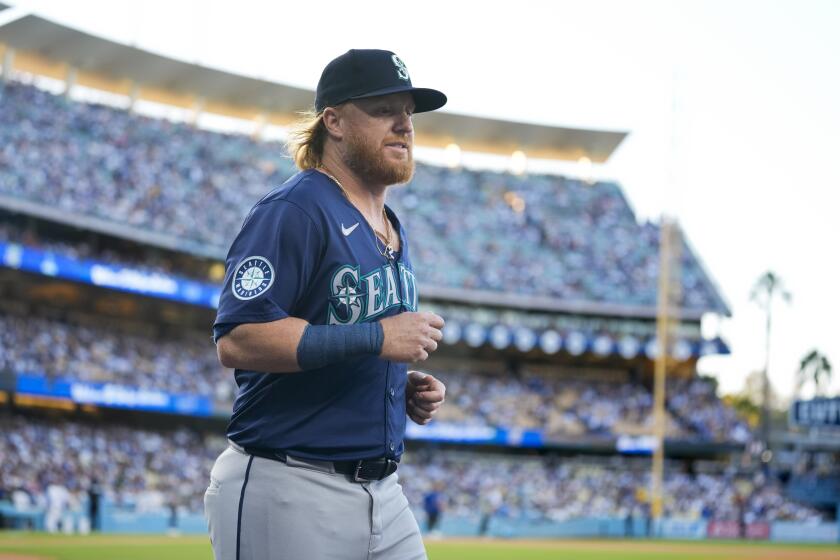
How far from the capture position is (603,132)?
5175 cm

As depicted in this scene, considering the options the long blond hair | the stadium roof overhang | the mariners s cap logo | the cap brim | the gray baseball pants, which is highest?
the stadium roof overhang

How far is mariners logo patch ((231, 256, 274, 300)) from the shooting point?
2.92m

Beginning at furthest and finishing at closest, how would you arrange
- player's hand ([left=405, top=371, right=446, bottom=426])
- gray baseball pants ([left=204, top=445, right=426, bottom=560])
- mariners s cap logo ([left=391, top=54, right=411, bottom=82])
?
player's hand ([left=405, top=371, right=446, bottom=426]) → mariners s cap logo ([left=391, top=54, right=411, bottom=82]) → gray baseball pants ([left=204, top=445, right=426, bottom=560])

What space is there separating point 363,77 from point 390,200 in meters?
40.6

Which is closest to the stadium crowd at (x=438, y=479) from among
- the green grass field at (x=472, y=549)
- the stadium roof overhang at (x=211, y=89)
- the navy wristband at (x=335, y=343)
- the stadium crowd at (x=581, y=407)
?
the stadium crowd at (x=581, y=407)

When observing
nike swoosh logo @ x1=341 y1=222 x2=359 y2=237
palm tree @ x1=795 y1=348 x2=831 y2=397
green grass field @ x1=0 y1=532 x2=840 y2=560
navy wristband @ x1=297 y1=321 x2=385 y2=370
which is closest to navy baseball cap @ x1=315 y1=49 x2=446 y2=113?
nike swoosh logo @ x1=341 y1=222 x2=359 y2=237

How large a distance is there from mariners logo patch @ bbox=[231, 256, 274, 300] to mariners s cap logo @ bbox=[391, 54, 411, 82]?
795 millimetres

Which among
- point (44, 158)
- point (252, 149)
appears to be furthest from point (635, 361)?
point (44, 158)

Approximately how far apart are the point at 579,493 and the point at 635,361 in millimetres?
11208

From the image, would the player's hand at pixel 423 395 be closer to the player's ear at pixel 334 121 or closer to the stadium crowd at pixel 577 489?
the player's ear at pixel 334 121

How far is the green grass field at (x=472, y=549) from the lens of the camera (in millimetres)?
16172

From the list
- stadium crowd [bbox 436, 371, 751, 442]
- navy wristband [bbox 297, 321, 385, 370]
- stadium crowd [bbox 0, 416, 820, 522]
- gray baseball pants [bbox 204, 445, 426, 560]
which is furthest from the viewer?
stadium crowd [bbox 436, 371, 751, 442]

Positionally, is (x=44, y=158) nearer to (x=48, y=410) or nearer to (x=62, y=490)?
(x=48, y=410)

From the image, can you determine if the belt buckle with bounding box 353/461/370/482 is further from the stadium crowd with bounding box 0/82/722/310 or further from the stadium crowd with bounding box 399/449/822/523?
the stadium crowd with bounding box 0/82/722/310
